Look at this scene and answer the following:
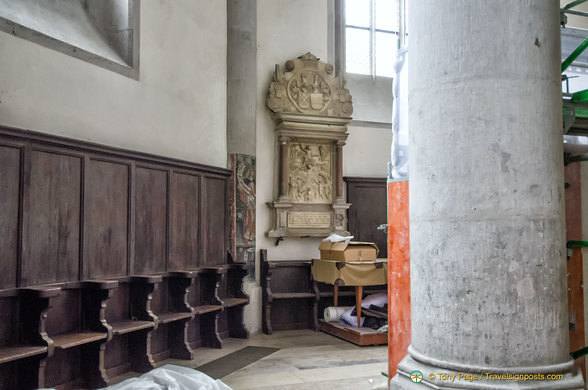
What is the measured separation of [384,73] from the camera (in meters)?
9.85

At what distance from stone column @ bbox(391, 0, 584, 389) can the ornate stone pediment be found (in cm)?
640

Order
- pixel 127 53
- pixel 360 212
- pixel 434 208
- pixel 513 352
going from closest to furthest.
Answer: pixel 513 352, pixel 434 208, pixel 127 53, pixel 360 212

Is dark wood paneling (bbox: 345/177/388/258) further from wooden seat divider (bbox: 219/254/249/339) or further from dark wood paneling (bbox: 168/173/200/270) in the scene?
dark wood paneling (bbox: 168/173/200/270)

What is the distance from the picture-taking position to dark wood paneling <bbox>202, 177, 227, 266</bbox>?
7293mm

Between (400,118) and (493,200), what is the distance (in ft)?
6.05

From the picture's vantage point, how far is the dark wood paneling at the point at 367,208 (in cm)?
909

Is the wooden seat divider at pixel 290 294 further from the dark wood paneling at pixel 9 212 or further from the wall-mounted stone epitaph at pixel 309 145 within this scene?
the dark wood paneling at pixel 9 212

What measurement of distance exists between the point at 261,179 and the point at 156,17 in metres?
2.81

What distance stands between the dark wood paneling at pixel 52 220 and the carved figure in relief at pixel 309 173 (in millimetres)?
3870

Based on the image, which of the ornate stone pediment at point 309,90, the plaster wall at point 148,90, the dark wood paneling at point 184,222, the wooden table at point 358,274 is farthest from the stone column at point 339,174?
the dark wood paneling at point 184,222

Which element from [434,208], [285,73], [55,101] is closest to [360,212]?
[285,73]

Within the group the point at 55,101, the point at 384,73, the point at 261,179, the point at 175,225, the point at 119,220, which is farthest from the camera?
the point at 384,73

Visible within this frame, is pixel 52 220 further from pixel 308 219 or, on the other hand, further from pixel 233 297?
pixel 308 219

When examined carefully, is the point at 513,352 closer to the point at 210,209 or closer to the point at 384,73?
the point at 210,209
